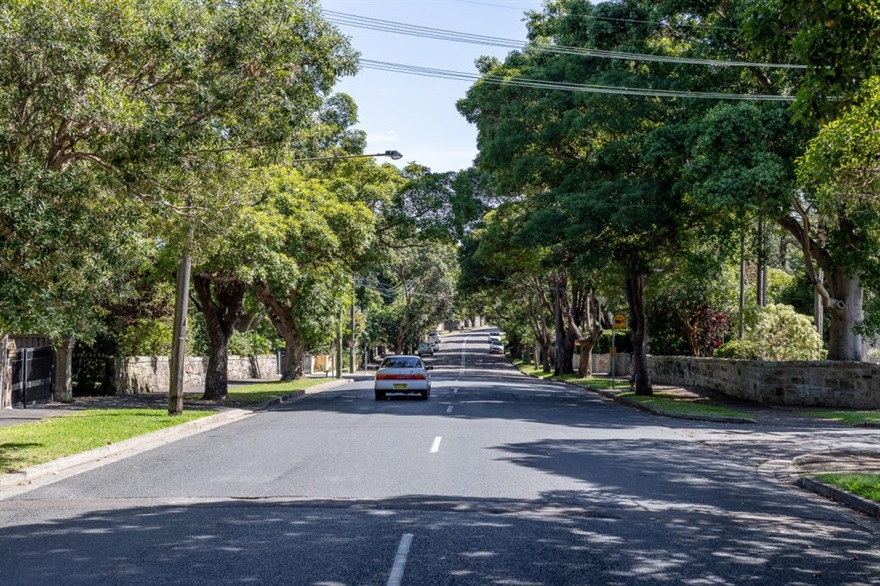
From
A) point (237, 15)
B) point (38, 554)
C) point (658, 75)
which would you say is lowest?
point (38, 554)

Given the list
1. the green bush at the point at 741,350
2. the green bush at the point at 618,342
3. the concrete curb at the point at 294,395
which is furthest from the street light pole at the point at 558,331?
the green bush at the point at 741,350

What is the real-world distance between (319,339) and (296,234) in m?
23.2

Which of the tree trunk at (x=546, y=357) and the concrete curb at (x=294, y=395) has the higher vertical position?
the tree trunk at (x=546, y=357)

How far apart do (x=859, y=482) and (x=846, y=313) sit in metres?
17.0

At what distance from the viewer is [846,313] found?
2659cm

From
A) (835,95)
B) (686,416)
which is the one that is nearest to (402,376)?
(686,416)

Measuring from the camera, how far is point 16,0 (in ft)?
36.1

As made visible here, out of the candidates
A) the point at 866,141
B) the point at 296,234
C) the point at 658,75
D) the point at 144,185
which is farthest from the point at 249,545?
the point at 658,75

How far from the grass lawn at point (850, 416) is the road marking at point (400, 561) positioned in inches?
667

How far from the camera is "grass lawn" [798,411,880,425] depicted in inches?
840

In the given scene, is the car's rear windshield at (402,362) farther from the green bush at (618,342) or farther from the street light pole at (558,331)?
the green bush at (618,342)

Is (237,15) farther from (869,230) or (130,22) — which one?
(869,230)

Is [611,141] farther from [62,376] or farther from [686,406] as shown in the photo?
[62,376]

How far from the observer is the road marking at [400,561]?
639 cm
